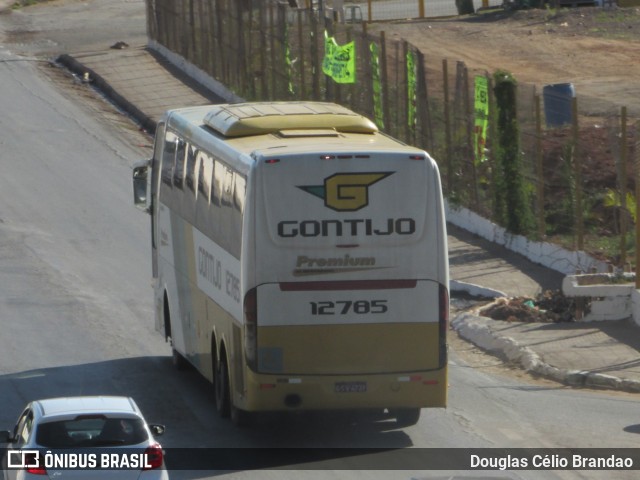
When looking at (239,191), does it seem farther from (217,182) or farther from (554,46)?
(554,46)

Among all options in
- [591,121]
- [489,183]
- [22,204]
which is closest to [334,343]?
[489,183]

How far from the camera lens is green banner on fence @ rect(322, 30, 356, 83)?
30016 mm

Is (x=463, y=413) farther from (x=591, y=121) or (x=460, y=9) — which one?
(x=460, y=9)

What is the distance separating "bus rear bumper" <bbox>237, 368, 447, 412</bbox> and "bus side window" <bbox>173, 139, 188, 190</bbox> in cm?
406

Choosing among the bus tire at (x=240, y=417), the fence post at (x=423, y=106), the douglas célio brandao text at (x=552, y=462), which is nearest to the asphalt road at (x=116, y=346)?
the bus tire at (x=240, y=417)

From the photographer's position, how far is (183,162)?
17.7 m

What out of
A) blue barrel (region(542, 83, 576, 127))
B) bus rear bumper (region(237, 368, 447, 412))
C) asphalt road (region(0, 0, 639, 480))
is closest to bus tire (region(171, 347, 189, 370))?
asphalt road (region(0, 0, 639, 480))

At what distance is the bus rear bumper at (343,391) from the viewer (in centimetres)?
1441

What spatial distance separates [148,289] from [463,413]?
8269mm

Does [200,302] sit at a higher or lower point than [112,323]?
higher

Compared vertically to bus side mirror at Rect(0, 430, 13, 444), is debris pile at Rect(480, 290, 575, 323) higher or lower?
lower

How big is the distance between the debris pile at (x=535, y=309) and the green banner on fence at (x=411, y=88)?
25.4 ft

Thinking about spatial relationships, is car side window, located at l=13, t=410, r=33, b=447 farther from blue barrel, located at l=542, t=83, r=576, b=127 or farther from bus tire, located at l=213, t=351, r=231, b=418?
blue barrel, located at l=542, t=83, r=576, b=127

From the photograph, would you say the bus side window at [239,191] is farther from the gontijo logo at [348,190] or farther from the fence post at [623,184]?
the fence post at [623,184]
